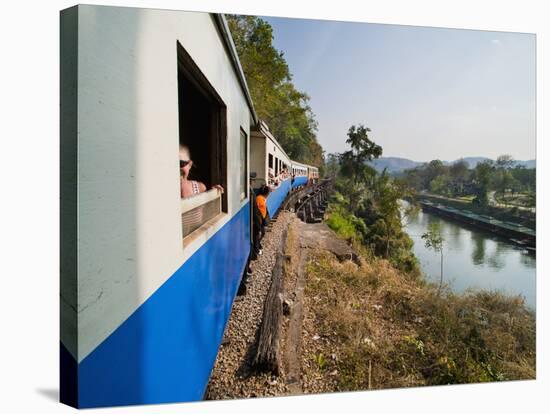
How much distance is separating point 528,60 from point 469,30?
589mm

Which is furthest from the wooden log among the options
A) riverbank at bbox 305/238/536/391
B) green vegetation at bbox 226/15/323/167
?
green vegetation at bbox 226/15/323/167

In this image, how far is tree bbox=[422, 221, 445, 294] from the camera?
3.34 m

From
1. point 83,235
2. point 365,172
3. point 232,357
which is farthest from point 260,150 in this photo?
point 83,235

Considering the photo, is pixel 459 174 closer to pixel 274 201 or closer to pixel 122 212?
pixel 122 212

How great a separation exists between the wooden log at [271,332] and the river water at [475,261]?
5.35ft

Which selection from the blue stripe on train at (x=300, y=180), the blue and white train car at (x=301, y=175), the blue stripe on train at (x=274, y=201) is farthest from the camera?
the blue and white train car at (x=301, y=175)

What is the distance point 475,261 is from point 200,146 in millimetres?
3068

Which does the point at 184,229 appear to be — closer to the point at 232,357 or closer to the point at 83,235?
the point at 83,235

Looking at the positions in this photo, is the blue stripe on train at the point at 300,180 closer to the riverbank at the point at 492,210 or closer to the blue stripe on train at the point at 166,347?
the riverbank at the point at 492,210

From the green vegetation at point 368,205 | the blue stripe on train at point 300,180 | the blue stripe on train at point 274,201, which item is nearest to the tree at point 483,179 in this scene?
the green vegetation at point 368,205

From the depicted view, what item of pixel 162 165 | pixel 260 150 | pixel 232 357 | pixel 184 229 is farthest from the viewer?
pixel 260 150

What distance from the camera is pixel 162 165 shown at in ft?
3.98

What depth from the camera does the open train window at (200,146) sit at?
1596 mm

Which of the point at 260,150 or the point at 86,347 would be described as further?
the point at 260,150
